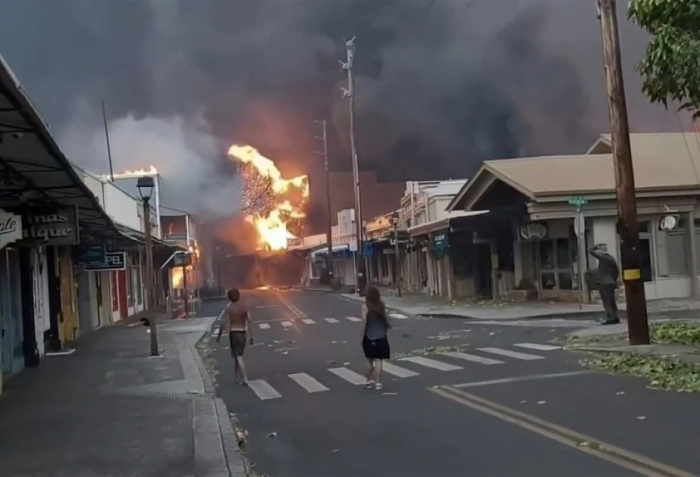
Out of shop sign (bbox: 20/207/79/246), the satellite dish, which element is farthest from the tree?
the satellite dish

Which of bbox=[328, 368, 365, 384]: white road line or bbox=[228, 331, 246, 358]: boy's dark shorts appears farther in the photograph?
bbox=[228, 331, 246, 358]: boy's dark shorts

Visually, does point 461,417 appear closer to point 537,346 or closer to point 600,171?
point 537,346

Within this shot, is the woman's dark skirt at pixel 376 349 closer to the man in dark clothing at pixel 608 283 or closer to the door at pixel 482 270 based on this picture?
the man in dark clothing at pixel 608 283

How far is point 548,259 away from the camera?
35188mm

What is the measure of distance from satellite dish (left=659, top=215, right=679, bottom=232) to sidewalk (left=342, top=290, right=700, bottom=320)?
8.22 feet

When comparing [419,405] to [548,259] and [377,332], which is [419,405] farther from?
[548,259]

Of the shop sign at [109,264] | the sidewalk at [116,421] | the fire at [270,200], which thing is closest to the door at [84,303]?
the shop sign at [109,264]

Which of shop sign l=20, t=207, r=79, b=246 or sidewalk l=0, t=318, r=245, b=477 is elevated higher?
shop sign l=20, t=207, r=79, b=246

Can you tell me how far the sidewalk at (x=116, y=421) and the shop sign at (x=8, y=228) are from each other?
2385 millimetres

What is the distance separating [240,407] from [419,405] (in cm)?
265

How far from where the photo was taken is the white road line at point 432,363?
636 inches

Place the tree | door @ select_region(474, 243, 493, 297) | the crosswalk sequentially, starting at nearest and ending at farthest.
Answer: the tree
the crosswalk
door @ select_region(474, 243, 493, 297)

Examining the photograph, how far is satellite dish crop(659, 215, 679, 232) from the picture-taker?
31688 mm

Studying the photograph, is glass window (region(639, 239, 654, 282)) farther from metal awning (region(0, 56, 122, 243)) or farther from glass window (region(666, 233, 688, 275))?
metal awning (region(0, 56, 122, 243))
